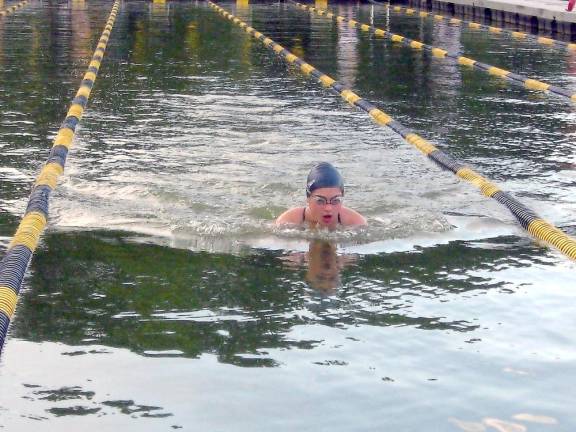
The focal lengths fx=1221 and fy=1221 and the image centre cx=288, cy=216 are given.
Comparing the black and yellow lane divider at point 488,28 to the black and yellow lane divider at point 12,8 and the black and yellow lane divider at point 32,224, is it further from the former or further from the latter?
the black and yellow lane divider at point 32,224

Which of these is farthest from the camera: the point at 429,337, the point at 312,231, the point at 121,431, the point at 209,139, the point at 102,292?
the point at 209,139

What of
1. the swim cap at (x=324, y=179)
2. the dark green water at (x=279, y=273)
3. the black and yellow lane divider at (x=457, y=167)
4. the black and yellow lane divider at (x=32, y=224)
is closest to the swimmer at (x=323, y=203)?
the swim cap at (x=324, y=179)

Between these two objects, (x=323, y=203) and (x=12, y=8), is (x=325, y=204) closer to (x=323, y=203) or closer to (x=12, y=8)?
(x=323, y=203)

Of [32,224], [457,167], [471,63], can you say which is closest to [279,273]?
[32,224]

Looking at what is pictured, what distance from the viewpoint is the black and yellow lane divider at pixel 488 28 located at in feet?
61.5

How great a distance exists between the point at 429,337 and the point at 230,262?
4.88ft

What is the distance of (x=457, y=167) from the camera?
8539mm

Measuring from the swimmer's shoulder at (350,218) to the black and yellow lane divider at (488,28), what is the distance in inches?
476

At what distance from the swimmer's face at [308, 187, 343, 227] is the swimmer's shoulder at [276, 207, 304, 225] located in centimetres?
15

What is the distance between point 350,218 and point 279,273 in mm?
973

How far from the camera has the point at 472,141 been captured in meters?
9.73

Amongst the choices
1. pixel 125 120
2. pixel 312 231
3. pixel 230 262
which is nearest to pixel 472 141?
pixel 125 120

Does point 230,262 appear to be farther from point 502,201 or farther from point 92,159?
point 92,159

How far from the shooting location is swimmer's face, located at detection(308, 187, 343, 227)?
6328 millimetres
